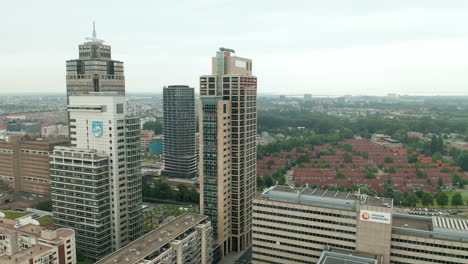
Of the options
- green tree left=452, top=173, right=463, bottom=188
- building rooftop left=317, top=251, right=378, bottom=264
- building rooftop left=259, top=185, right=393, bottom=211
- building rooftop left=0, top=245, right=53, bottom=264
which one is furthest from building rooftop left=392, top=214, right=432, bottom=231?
green tree left=452, top=173, right=463, bottom=188

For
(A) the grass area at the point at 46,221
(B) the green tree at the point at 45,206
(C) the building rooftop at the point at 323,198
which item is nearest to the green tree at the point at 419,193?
(C) the building rooftop at the point at 323,198

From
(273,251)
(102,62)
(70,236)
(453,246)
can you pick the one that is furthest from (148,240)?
(102,62)

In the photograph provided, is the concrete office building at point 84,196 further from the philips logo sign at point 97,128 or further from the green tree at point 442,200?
the green tree at point 442,200

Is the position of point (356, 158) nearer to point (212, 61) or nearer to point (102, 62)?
point (212, 61)

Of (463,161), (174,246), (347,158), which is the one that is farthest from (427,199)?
(174,246)

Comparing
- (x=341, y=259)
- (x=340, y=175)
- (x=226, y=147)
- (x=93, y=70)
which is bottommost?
(x=340, y=175)

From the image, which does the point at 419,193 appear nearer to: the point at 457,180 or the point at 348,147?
the point at 457,180

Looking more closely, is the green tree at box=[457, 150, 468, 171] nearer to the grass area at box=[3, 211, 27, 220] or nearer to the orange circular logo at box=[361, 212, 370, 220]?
the orange circular logo at box=[361, 212, 370, 220]
